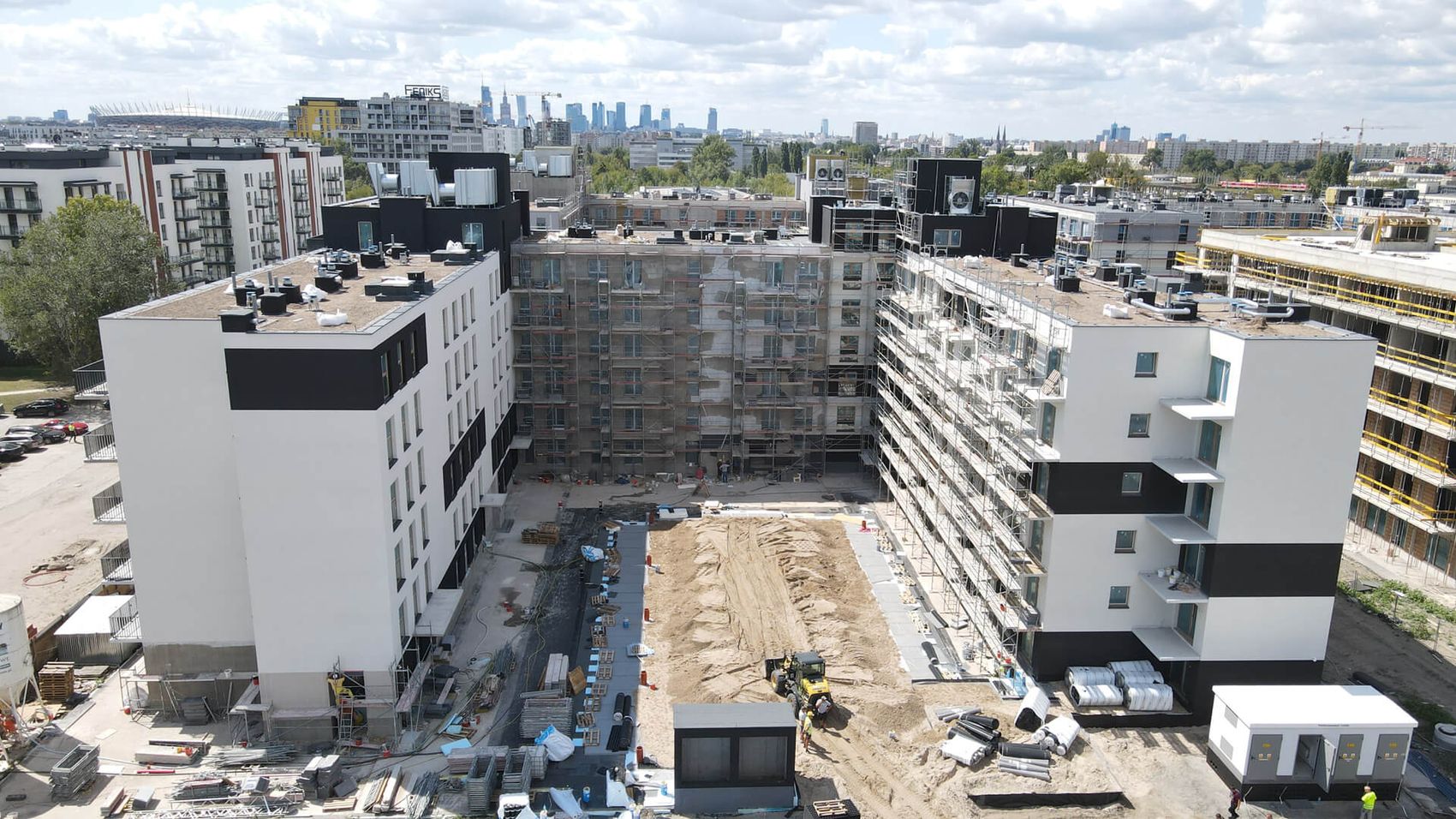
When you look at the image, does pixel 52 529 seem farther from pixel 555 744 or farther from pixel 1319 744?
pixel 1319 744

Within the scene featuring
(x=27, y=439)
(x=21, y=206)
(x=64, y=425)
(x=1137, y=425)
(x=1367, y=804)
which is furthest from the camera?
(x=21, y=206)

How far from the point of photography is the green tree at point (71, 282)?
6312cm

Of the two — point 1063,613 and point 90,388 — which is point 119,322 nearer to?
point 90,388

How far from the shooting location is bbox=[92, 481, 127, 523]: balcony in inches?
1227

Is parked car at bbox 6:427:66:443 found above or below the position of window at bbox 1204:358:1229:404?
below

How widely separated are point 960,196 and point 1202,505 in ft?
83.0

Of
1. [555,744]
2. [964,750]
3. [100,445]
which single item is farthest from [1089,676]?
[100,445]

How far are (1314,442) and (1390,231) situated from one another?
95.6 ft

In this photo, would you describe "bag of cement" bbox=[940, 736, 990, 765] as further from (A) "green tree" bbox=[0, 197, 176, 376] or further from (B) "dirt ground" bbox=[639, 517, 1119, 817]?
(A) "green tree" bbox=[0, 197, 176, 376]

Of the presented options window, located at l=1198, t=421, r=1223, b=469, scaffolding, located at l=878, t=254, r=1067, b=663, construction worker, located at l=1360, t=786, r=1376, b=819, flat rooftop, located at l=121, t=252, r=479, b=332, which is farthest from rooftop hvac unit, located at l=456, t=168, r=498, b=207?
construction worker, located at l=1360, t=786, r=1376, b=819

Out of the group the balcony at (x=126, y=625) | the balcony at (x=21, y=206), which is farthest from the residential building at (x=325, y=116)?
the balcony at (x=126, y=625)

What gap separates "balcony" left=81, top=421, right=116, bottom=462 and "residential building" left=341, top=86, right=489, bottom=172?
13818 cm

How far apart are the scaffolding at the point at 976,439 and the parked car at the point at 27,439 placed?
49531mm

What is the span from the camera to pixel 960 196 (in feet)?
167
